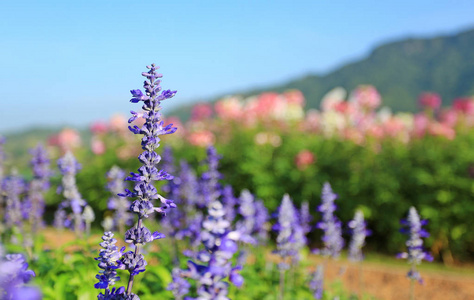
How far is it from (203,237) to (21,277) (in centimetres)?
90

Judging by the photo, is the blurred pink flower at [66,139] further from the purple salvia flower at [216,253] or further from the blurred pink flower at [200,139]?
the purple salvia flower at [216,253]

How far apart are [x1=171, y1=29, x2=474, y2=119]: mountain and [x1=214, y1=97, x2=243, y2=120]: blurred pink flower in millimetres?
25817

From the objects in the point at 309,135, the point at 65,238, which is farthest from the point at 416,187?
the point at 65,238

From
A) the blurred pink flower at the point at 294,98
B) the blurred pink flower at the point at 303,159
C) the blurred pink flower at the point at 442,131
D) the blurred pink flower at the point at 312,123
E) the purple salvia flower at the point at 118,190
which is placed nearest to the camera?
the purple salvia flower at the point at 118,190

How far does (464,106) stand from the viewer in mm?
10641

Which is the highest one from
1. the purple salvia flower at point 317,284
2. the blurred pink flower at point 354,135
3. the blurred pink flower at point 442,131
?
the blurred pink flower at point 354,135

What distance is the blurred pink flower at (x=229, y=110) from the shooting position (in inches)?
487

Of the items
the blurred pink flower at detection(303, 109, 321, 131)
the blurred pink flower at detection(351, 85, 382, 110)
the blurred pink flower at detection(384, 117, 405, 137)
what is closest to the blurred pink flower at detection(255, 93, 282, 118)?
the blurred pink flower at detection(303, 109, 321, 131)

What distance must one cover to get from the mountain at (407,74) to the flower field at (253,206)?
26.2 metres

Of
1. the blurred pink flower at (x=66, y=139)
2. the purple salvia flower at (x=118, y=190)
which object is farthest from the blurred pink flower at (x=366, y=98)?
the purple salvia flower at (x=118, y=190)

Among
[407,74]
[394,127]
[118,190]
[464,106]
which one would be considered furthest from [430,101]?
[407,74]

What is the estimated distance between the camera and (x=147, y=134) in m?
2.04

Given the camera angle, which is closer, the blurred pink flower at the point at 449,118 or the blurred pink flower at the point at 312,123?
the blurred pink flower at the point at 449,118

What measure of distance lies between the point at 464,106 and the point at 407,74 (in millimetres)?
32531
